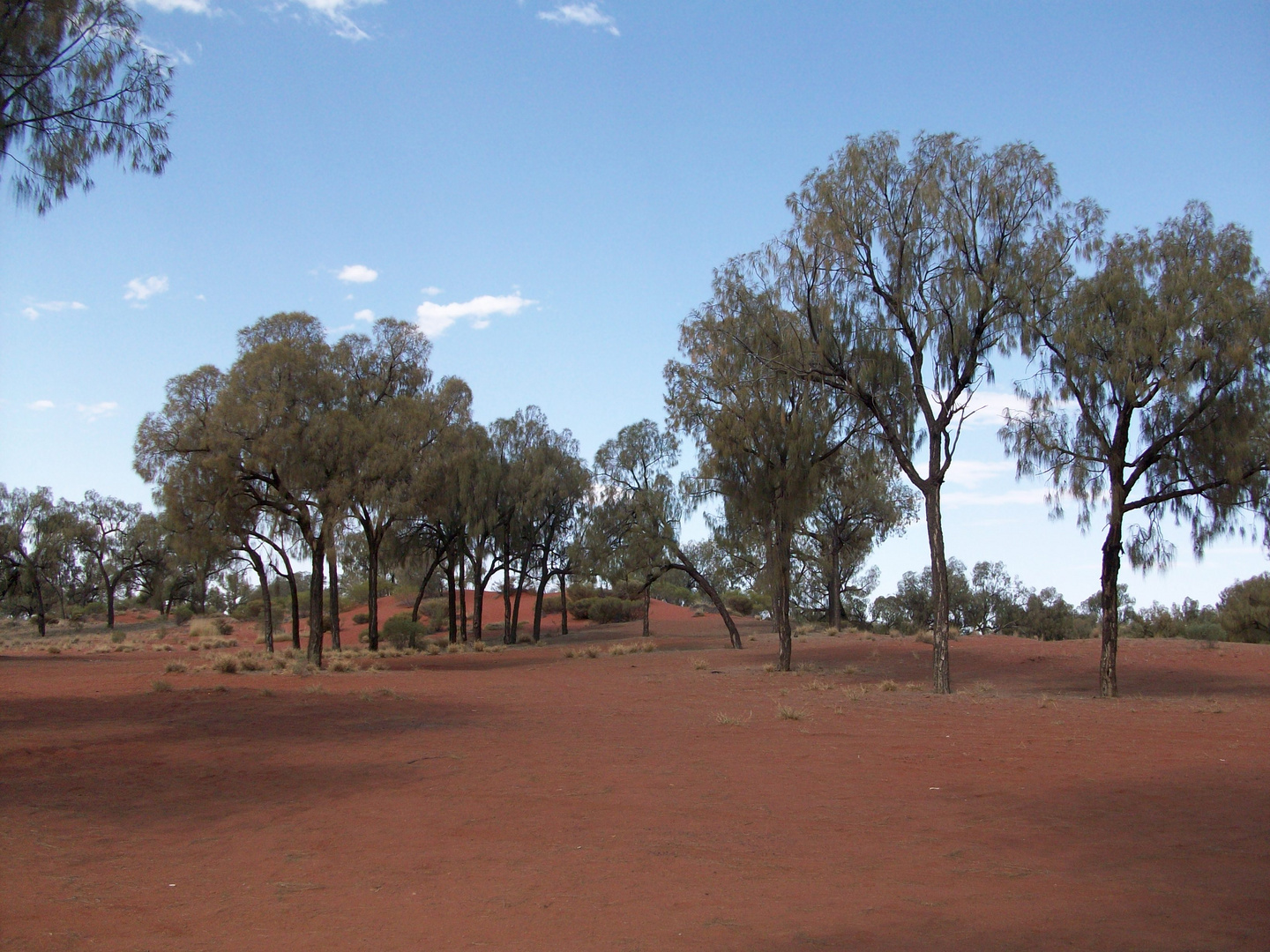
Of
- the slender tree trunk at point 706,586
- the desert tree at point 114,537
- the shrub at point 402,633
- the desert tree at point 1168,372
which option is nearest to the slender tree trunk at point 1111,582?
the desert tree at point 1168,372

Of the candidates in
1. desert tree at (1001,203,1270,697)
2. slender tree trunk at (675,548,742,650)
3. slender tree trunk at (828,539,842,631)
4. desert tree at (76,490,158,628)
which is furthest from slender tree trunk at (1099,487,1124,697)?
desert tree at (76,490,158,628)

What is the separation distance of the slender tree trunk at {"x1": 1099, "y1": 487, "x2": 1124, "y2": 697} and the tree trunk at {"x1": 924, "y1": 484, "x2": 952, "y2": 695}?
3415mm

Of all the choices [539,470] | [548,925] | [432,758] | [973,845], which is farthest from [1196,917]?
[539,470]

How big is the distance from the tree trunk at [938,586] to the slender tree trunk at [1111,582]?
342 centimetres

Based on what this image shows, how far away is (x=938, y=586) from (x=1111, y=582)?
3984mm

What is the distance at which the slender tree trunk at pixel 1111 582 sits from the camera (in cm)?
1919

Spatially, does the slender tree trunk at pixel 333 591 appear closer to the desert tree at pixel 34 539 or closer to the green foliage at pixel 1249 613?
the desert tree at pixel 34 539

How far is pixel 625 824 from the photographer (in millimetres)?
8148

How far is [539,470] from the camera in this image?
4012 cm

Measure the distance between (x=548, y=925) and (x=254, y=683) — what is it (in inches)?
627

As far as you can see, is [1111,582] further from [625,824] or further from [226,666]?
[226,666]

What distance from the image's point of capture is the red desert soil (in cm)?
559

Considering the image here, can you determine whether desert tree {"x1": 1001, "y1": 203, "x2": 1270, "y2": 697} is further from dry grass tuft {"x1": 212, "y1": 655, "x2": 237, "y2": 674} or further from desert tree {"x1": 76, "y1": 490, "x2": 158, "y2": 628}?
desert tree {"x1": 76, "y1": 490, "x2": 158, "y2": 628}

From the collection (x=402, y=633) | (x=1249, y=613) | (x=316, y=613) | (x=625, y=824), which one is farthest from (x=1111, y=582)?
(x=402, y=633)
